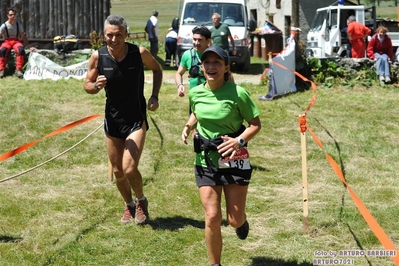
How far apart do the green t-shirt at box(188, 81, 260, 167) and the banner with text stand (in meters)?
12.1

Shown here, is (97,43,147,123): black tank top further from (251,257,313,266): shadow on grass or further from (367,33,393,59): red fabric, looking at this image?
(367,33,393,59): red fabric

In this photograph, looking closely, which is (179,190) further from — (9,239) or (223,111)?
(223,111)

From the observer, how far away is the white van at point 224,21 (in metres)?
19.4

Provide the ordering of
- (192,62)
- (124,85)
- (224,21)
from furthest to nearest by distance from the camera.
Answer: (224,21)
(192,62)
(124,85)

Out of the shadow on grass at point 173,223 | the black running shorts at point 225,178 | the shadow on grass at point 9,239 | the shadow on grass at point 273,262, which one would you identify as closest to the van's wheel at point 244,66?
the shadow on grass at point 173,223

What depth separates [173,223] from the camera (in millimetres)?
7031

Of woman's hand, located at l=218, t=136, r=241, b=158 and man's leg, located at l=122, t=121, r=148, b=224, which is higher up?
woman's hand, located at l=218, t=136, r=241, b=158

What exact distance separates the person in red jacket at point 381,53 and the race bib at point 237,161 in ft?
35.4

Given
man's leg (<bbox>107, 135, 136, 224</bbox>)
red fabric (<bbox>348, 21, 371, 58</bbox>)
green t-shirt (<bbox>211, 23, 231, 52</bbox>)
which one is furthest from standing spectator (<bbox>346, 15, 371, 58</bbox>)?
man's leg (<bbox>107, 135, 136, 224</bbox>)

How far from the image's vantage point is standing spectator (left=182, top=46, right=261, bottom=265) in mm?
5180

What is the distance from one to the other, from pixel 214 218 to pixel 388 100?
984 cm

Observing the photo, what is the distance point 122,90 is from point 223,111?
1546 mm

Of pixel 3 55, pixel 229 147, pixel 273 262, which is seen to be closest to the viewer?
pixel 229 147

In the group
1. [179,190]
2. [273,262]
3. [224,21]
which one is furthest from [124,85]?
[224,21]
